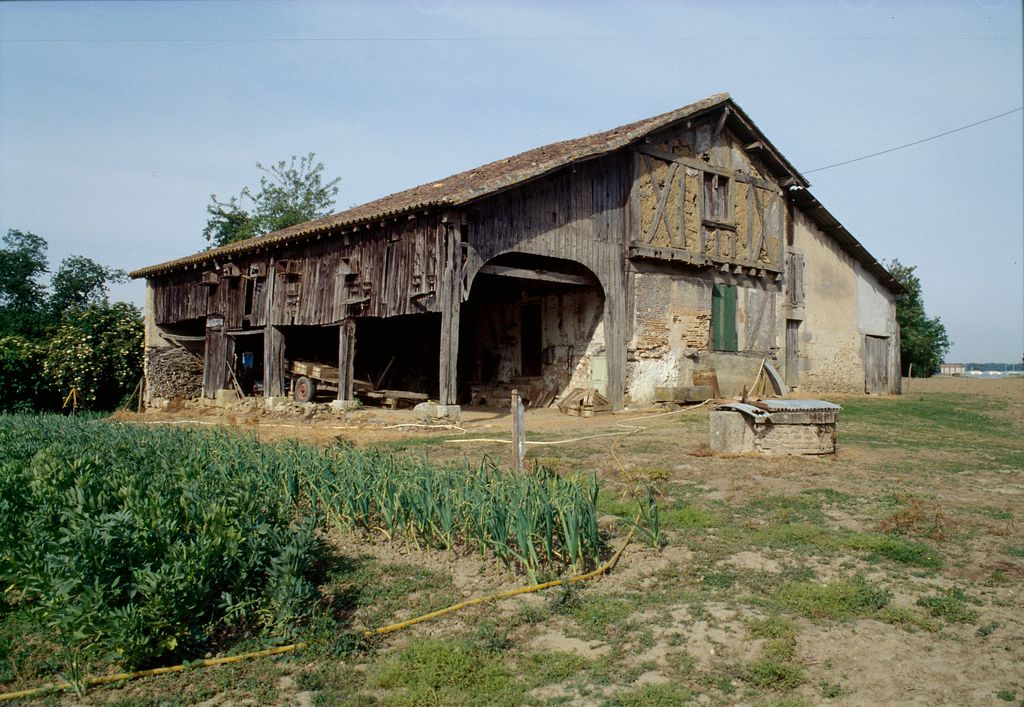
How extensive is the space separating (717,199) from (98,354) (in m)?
17.9

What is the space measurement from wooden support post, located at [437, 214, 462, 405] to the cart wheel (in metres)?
5.48

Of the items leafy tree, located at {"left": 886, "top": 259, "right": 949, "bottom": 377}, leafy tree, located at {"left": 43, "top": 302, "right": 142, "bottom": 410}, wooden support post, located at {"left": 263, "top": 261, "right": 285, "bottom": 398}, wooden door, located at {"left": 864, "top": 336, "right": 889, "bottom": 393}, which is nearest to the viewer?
wooden support post, located at {"left": 263, "top": 261, "right": 285, "bottom": 398}

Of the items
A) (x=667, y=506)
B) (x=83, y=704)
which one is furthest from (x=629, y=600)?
(x=83, y=704)

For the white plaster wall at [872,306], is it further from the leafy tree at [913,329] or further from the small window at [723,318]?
the leafy tree at [913,329]

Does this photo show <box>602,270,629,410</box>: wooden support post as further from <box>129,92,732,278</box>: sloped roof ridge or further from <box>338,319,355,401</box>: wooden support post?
<box>338,319,355,401</box>: wooden support post

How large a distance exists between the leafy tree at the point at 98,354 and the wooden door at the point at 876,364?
70.9 feet

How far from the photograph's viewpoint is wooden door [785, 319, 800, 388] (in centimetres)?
1955

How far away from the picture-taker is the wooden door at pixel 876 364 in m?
21.6

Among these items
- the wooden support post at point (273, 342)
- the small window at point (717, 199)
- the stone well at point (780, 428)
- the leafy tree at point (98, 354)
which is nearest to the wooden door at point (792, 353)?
the small window at point (717, 199)

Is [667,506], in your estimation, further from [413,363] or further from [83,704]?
[413,363]

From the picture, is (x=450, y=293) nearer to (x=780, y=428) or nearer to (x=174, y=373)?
(x=780, y=428)

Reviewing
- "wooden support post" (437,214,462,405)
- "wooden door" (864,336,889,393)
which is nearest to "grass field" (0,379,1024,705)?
"wooden support post" (437,214,462,405)

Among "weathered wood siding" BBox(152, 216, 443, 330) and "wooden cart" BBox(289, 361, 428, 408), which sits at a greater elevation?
"weathered wood siding" BBox(152, 216, 443, 330)

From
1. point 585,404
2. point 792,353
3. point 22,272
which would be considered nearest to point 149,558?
point 585,404
